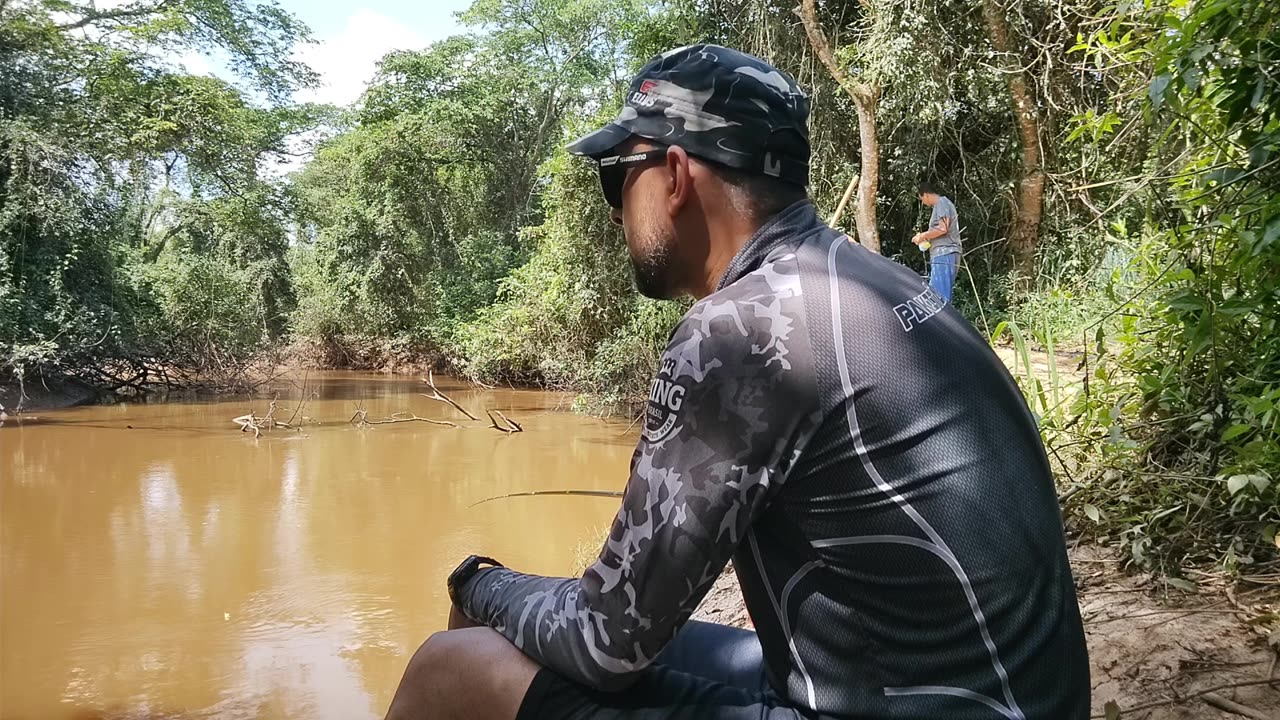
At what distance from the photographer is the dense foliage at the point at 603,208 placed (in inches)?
93.2

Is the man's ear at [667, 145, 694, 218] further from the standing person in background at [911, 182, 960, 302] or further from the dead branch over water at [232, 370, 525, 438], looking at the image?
the dead branch over water at [232, 370, 525, 438]

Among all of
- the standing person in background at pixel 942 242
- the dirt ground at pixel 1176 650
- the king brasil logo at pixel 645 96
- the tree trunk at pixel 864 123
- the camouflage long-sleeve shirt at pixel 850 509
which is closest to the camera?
the camouflage long-sleeve shirt at pixel 850 509

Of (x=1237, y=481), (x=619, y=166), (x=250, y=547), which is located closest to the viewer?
(x=619, y=166)

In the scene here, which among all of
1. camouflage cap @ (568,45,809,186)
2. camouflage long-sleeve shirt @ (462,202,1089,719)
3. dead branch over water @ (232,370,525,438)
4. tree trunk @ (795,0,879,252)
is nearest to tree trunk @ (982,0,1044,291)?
tree trunk @ (795,0,879,252)

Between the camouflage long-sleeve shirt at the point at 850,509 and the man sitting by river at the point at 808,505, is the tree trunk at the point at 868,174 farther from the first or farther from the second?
the camouflage long-sleeve shirt at the point at 850,509

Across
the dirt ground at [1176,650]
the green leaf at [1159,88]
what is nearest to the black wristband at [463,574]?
the dirt ground at [1176,650]

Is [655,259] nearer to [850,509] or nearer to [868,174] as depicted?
[850,509]

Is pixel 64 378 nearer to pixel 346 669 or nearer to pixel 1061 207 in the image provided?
pixel 346 669

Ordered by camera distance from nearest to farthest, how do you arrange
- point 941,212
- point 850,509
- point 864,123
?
point 850,509 → point 941,212 → point 864,123

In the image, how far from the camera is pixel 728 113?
1044mm

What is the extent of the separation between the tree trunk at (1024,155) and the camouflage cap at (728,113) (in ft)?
27.3

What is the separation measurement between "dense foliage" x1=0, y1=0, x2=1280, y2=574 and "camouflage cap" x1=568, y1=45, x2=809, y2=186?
143cm

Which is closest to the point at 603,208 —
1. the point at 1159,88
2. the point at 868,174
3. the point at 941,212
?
the point at 868,174

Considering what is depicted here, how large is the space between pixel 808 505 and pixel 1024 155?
9161 millimetres
